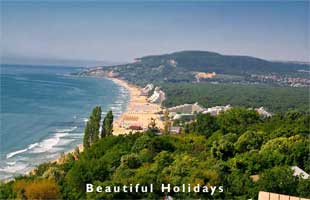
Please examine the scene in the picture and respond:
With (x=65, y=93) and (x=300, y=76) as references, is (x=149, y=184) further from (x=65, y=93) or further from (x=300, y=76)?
(x=65, y=93)

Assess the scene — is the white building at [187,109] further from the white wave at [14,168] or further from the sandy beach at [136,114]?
the white wave at [14,168]

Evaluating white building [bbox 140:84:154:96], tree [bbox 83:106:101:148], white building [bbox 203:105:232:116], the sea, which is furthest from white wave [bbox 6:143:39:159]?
white building [bbox 140:84:154:96]

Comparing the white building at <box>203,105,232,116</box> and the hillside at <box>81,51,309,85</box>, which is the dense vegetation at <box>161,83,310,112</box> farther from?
the white building at <box>203,105,232,116</box>

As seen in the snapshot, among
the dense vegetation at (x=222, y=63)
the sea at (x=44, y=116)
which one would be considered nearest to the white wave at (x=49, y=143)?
the sea at (x=44, y=116)

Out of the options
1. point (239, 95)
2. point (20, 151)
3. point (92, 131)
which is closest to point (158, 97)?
point (239, 95)

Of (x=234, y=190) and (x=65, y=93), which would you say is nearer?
(x=234, y=190)

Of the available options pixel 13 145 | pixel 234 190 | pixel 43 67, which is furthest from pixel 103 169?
pixel 43 67
